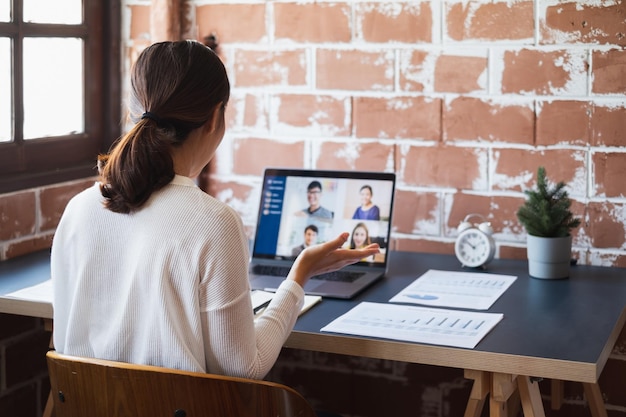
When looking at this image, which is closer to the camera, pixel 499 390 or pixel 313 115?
pixel 499 390

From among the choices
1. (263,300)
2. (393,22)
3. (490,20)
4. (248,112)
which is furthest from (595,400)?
(248,112)

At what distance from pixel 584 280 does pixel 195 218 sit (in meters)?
1.09

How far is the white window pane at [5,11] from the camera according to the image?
2.44 m

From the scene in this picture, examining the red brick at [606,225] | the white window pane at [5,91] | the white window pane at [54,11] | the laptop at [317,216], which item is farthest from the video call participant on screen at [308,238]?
the white window pane at [54,11]

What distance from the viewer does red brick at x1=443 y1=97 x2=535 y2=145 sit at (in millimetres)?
2496

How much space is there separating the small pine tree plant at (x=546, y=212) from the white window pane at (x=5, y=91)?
1.32 meters

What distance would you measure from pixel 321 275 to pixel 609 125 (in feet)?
2.67

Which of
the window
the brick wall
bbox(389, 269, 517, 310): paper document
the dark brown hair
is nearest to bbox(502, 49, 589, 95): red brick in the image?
the brick wall

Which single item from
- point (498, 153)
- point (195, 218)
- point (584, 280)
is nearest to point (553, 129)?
point (498, 153)

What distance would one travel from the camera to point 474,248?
7.91ft

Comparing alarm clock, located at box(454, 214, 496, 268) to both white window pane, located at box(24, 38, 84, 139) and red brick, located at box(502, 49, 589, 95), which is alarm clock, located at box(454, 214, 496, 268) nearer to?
red brick, located at box(502, 49, 589, 95)

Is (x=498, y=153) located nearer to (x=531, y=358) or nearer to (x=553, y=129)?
(x=553, y=129)

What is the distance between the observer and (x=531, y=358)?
1.68m

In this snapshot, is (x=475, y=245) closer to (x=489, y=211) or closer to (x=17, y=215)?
(x=489, y=211)
